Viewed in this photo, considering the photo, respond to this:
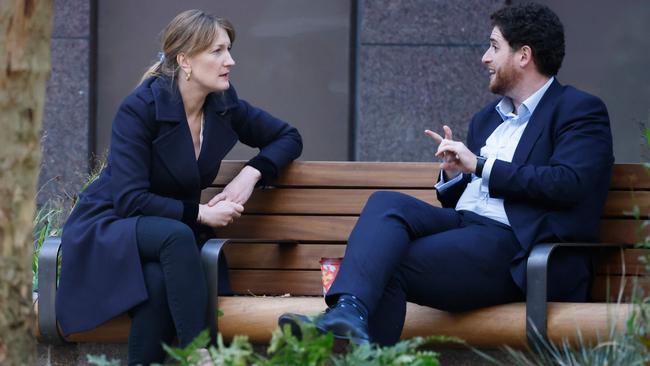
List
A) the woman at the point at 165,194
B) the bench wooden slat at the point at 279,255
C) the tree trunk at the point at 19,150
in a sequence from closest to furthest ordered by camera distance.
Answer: the tree trunk at the point at 19,150 → the woman at the point at 165,194 → the bench wooden slat at the point at 279,255

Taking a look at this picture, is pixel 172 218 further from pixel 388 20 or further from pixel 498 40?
pixel 388 20

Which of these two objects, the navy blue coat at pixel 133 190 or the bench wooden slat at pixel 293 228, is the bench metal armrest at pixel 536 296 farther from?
the navy blue coat at pixel 133 190

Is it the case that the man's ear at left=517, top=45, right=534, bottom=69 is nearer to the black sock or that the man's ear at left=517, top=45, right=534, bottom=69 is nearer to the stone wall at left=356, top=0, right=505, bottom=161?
the black sock

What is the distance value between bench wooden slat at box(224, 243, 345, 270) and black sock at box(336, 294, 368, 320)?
1.02m

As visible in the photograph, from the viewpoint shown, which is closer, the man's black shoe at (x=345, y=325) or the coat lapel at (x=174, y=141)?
the man's black shoe at (x=345, y=325)

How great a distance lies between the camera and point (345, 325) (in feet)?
12.5

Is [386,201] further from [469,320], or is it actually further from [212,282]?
[212,282]

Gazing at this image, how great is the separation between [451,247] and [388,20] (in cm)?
357

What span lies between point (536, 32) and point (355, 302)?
4.39 feet

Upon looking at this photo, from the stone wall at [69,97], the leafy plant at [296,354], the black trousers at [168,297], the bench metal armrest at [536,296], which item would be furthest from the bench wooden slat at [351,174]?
the stone wall at [69,97]

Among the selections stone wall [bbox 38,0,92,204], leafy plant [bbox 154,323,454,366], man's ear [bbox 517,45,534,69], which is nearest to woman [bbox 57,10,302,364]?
man's ear [bbox 517,45,534,69]

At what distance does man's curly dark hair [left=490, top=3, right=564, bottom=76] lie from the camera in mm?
4668

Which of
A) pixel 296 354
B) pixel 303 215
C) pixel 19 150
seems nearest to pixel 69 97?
pixel 303 215

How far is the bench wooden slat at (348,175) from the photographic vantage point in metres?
5.05
